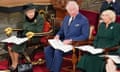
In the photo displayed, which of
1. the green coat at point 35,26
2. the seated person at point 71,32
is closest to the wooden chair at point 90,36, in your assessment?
the seated person at point 71,32

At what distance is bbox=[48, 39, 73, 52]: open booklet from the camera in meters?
4.92

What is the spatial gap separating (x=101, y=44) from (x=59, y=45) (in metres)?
0.61

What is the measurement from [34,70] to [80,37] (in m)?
0.98

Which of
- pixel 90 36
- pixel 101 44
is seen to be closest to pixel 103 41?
pixel 101 44

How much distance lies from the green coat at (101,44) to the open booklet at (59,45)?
270mm

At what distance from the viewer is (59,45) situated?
5062 millimetres

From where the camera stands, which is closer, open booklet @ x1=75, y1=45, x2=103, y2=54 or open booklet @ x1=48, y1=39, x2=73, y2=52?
open booklet @ x1=75, y1=45, x2=103, y2=54

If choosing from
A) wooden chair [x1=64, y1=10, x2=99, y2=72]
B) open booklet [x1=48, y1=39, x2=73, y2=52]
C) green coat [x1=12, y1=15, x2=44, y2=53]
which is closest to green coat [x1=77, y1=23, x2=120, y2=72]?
wooden chair [x1=64, y1=10, x2=99, y2=72]

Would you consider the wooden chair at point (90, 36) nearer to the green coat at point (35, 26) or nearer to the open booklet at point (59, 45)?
the open booklet at point (59, 45)

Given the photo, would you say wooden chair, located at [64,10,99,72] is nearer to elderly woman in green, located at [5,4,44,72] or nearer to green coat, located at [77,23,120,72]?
green coat, located at [77,23,120,72]

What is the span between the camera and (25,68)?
5.20 meters

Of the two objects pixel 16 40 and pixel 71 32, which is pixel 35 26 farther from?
pixel 71 32

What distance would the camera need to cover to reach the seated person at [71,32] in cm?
504

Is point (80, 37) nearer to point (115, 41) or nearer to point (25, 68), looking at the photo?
point (115, 41)
